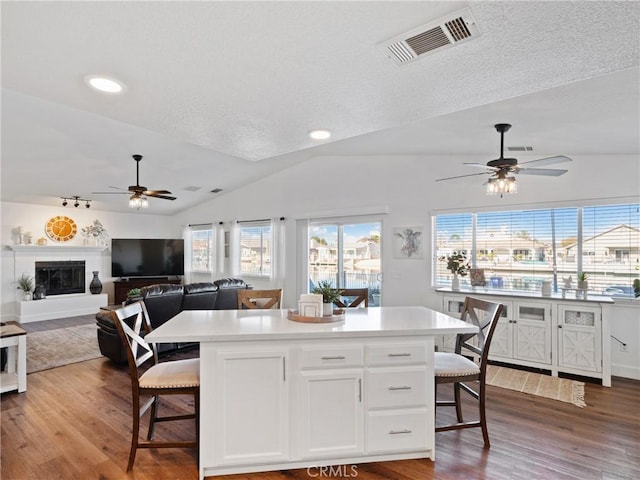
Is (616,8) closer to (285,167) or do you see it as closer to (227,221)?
(285,167)

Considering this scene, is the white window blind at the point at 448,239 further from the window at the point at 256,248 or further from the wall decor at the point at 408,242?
the window at the point at 256,248

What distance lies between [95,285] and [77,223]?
1.45 metres

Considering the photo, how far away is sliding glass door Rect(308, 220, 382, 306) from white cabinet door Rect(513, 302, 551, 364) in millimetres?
2173

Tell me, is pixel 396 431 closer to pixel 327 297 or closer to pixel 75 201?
pixel 327 297

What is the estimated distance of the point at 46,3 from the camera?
52.0 inches

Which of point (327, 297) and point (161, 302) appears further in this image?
point (161, 302)

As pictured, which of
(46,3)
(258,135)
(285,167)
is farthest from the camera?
(285,167)

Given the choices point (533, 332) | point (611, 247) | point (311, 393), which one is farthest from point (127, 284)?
point (611, 247)

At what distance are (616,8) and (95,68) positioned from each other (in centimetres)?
234

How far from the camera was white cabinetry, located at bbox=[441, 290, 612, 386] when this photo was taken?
12.2ft

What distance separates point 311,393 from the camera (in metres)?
2.18

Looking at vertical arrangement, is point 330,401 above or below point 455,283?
below

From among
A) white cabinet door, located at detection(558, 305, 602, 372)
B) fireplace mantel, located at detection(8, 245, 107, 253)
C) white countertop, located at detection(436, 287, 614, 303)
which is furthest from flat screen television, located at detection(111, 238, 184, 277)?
white cabinet door, located at detection(558, 305, 602, 372)

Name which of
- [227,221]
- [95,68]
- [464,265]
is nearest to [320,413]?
[95,68]
